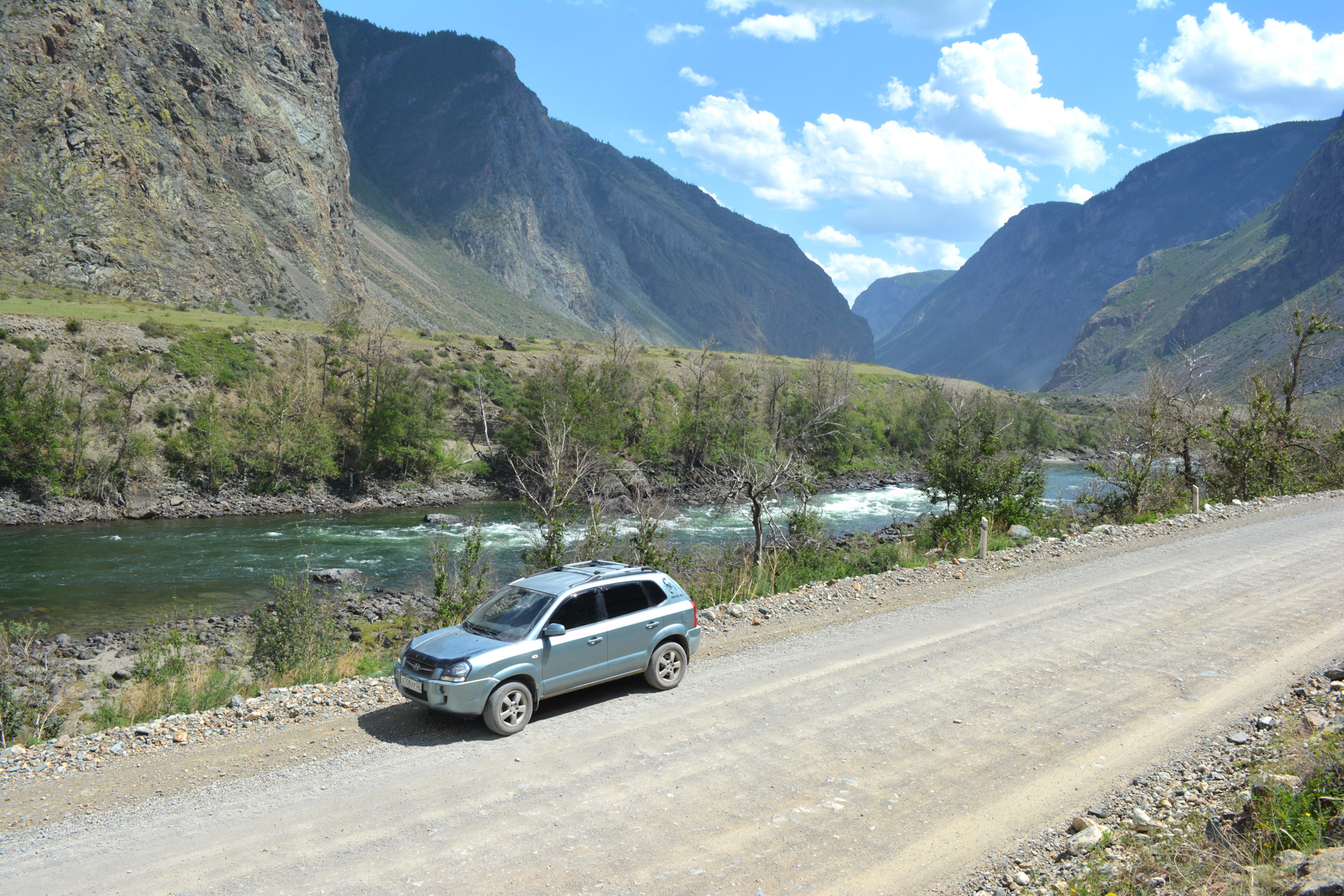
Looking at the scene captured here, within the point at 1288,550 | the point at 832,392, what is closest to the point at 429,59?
the point at 832,392

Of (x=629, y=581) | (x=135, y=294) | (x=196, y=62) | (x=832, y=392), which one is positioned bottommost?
(x=629, y=581)

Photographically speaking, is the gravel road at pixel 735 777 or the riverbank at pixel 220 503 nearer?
the gravel road at pixel 735 777

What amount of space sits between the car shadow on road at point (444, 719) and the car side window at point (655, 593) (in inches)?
44.3

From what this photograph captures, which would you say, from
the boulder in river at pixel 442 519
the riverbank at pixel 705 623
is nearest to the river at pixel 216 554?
the boulder in river at pixel 442 519

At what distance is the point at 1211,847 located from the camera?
5754mm

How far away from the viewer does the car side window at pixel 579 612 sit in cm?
944

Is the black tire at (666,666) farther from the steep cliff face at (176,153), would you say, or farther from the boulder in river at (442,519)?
the steep cliff face at (176,153)

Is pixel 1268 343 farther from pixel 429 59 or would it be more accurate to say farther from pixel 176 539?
pixel 429 59

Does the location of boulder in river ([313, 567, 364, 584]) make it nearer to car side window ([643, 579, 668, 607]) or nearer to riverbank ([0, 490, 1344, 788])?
riverbank ([0, 490, 1344, 788])

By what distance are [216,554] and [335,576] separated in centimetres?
787

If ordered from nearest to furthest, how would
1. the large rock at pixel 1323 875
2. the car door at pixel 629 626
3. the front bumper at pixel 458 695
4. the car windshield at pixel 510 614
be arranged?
the large rock at pixel 1323 875
the front bumper at pixel 458 695
the car windshield at pixel 510 614
the car door at pixel 629 626

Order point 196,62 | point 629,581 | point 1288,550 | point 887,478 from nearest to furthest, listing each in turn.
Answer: point 629,581 < point 1288,550 < point 887,478 < point 196,62

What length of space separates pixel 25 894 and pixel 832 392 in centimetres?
6383

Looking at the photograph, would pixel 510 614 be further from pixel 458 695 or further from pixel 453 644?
pixel 458 695
